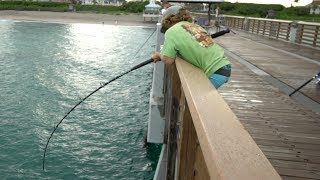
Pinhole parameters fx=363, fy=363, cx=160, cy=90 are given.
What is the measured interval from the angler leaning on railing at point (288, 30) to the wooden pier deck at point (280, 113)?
8.33 m

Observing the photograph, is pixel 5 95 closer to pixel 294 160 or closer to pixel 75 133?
pixel 75 133

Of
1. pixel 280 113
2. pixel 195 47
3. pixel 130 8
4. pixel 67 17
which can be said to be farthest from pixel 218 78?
pixel 130 8

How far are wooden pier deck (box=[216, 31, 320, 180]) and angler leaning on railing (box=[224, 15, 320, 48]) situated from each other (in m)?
8.33

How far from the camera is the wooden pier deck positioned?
3930mm

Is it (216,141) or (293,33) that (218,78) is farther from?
(293,33)

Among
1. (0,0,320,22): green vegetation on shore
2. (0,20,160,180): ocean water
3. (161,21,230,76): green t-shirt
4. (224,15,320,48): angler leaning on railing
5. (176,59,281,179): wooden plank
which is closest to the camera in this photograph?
(176,59,281,179): wooden plank

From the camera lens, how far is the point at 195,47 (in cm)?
348

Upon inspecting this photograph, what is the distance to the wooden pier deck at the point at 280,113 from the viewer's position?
→ 155 inches

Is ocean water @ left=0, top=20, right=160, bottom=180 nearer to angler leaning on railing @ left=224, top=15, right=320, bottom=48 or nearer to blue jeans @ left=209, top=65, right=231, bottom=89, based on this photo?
blue jeans @ left=209, top=65, right=231, bottom=89

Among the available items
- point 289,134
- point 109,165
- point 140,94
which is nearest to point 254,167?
point 289,134

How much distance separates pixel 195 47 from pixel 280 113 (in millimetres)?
3033

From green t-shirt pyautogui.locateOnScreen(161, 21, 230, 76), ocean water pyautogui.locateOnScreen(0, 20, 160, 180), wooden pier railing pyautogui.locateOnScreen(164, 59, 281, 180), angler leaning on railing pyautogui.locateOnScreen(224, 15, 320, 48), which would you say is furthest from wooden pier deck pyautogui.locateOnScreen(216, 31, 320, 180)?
angler leaning on railing pyautogui.locateOnScreen(224, 15, 320, 48)

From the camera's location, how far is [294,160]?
3.90m

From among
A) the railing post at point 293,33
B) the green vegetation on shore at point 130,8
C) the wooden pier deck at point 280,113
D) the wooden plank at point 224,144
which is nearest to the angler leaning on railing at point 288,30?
the railing post at point 293,33
